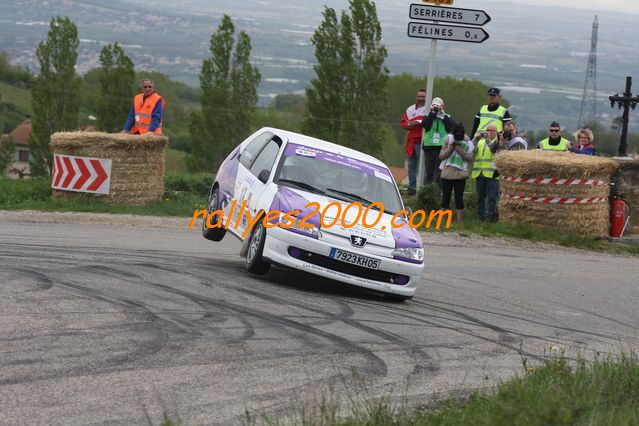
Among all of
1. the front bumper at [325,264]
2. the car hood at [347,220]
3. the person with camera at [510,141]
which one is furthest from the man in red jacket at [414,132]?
the front bumper at [325,264]

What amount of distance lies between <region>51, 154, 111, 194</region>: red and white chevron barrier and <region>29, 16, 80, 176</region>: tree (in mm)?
62092

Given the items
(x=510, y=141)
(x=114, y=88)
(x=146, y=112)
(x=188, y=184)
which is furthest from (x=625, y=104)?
(x=114, y=88)

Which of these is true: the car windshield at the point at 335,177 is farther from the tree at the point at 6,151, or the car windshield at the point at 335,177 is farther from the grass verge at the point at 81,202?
the tree at the point at 6,151

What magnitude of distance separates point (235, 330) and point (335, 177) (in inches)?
165

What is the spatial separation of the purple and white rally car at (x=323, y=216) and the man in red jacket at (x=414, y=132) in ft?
27.8

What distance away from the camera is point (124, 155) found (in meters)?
18.8

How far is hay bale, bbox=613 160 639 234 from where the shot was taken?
19.6 m

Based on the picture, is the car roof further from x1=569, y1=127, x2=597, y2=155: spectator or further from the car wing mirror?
x1=569, y1=127, x2=597, y2=155: spectator

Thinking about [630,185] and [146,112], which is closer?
[146,112]

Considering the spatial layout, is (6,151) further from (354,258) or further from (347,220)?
(354,258)

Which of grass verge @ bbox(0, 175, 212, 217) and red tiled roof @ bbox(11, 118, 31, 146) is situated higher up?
grass verge @ bbox(0, 175, 212, 217)

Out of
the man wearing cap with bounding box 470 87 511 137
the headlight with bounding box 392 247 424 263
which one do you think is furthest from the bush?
the headlight with bounding box 392 247 424 263

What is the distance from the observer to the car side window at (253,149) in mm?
13382

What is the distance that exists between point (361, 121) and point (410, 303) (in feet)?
170
